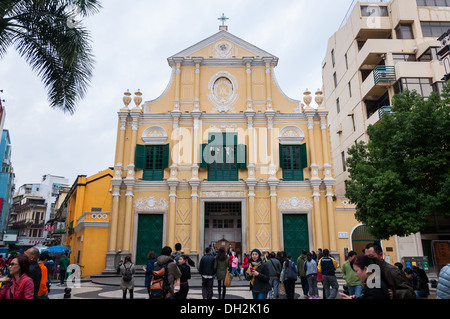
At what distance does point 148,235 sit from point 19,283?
1521 cm

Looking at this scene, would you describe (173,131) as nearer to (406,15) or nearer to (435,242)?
(435,242)

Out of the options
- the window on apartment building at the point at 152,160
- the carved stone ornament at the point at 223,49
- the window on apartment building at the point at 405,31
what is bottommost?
the window on apartment building at the point at 152,160

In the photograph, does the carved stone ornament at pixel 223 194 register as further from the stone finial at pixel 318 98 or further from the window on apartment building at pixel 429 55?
the window on apartment building at pixel 429 55

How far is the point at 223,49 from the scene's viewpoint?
22781 mm

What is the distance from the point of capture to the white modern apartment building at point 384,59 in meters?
22.7

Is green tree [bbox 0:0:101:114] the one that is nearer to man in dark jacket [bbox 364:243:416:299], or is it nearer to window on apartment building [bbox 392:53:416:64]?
man in dark jacket [bbox 364:243:416:299]

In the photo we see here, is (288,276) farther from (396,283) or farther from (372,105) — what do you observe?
(372,105)

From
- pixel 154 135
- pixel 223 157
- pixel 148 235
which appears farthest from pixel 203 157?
pixel 148 235

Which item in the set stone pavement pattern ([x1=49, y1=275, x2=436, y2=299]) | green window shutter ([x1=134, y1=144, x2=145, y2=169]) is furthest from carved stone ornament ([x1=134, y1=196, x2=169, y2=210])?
stone pavement pattern ([x1=49, y1=275, x2=436, y2=299])

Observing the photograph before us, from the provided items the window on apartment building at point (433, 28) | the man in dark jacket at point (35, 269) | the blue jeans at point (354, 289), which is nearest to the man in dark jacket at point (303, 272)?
the blue jeans at point (354, 289)

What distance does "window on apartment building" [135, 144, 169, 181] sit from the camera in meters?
20.5

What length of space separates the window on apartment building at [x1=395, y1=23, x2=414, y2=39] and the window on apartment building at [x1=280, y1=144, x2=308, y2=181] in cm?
1257

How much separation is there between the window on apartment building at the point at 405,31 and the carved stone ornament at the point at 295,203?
15.0 meters

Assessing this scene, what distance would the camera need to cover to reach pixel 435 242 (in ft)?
54.0
